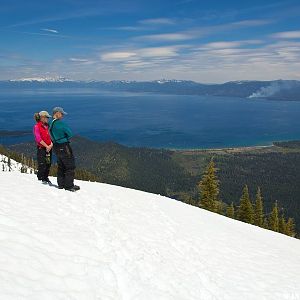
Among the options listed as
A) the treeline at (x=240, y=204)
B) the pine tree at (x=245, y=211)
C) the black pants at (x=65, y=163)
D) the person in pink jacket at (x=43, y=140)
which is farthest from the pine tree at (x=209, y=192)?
the black pants at (x=65, y=163)

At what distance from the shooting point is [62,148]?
14.3 meters

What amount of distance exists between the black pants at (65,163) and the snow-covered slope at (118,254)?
0.60 meters

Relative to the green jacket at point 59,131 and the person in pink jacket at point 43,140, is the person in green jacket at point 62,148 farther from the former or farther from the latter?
the person in pink jacket at point 43,140

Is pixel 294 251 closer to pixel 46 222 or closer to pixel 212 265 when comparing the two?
pixel 212 265

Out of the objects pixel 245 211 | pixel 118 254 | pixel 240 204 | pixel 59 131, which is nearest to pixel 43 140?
pixel 59 131

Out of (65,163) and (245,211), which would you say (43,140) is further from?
(245,211)

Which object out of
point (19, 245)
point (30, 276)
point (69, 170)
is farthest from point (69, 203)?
point (30, 276)

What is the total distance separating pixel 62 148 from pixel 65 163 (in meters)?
0.64

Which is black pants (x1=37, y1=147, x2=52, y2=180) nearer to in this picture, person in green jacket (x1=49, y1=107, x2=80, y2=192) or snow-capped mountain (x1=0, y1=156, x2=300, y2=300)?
snow-capped mountain (x1=0, y1=156, x2=300, y2=300)

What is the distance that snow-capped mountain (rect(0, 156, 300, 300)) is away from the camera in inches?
282

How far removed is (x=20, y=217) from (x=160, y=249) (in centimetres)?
446

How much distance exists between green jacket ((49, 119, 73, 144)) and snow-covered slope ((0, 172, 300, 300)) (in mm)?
2123

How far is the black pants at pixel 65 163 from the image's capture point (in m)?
14.3

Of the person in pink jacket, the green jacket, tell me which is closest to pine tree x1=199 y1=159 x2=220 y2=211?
the person in pink jacket
